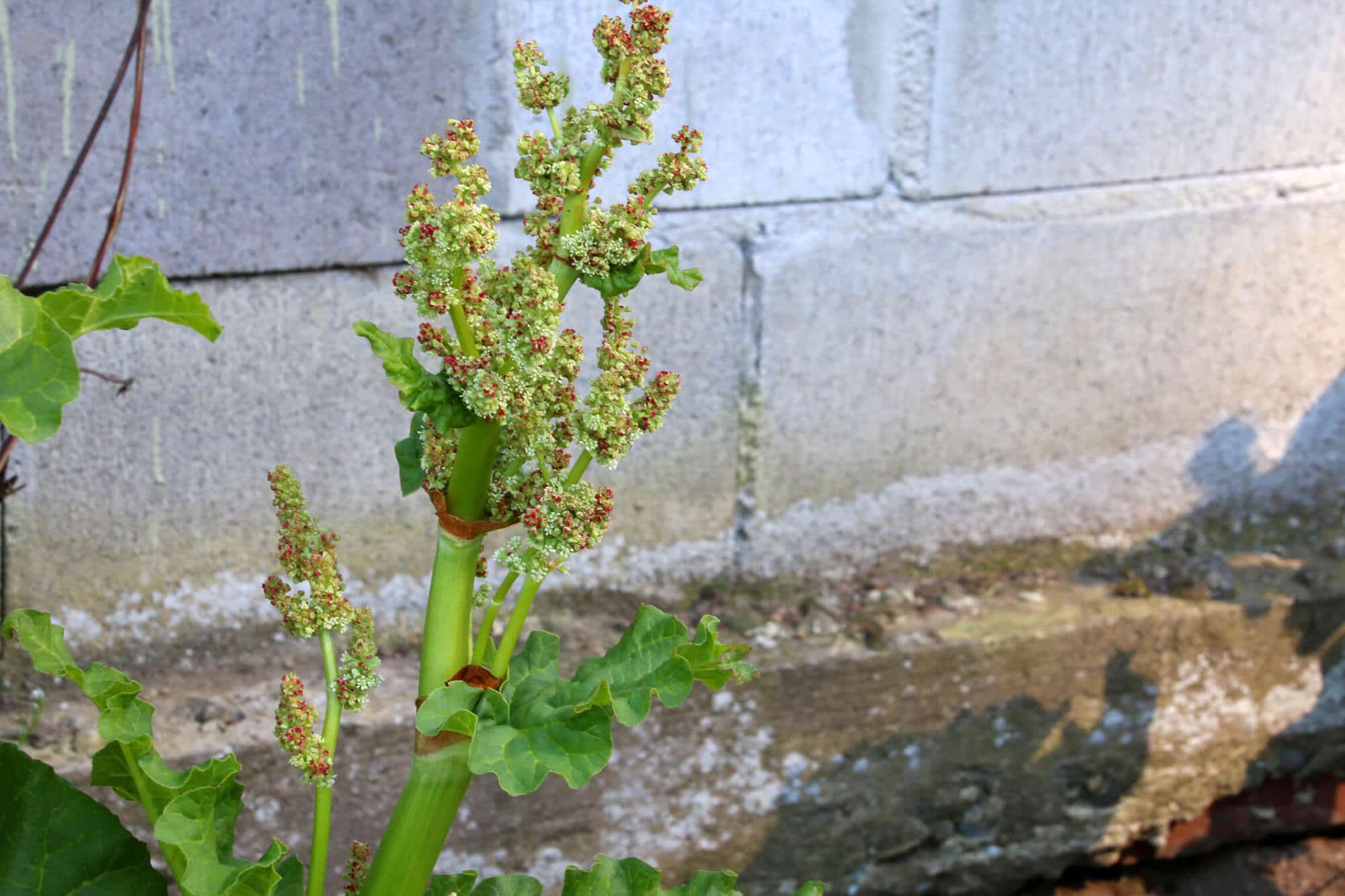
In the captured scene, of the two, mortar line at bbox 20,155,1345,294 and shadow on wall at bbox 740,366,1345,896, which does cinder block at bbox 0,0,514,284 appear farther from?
shadow on wall at bbox 740,366,1345,896

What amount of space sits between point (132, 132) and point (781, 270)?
3.29 feet

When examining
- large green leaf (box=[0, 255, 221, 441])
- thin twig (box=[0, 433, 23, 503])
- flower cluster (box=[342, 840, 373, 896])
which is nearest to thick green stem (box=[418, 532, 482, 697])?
flower cluster (box=[342, 840, 373, 896])

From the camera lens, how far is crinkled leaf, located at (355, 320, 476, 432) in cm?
79

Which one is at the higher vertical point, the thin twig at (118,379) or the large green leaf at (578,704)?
the thin twig at (118,379)

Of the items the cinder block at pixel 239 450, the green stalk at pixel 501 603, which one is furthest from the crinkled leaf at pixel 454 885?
the cinder block at pixel 239 450

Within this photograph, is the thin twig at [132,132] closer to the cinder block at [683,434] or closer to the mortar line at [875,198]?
the mortar line at [875,198]

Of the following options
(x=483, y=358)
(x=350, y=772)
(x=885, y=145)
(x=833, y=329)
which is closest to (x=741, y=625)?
(x=833, y=329)

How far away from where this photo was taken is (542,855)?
203 centimetres

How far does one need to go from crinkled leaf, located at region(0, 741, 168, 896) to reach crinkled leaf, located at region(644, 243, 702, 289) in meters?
0.64

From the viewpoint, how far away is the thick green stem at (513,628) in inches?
33.9

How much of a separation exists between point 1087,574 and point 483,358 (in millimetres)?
1953

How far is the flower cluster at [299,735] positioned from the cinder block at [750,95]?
1.15 m

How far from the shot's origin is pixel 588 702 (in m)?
0.84

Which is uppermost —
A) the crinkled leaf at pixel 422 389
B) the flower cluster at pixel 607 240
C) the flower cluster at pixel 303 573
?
the flower cluster at pixel 607 240
